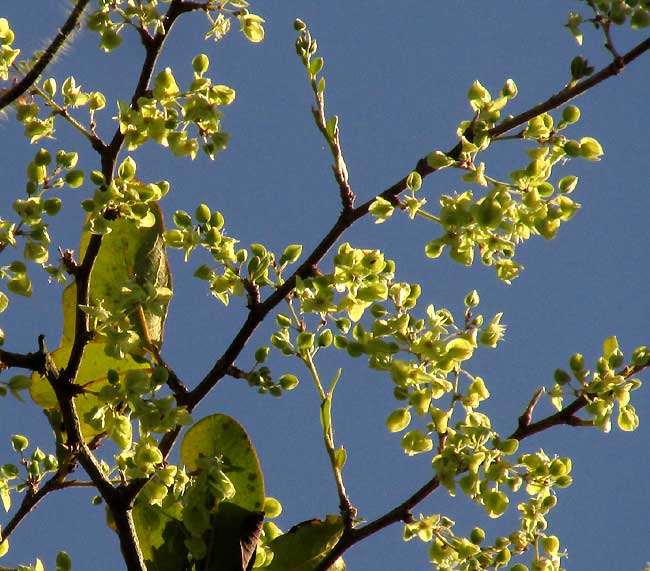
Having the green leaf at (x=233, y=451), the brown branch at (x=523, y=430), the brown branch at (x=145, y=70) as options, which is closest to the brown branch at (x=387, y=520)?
the brown branch at (x=523, y=430)

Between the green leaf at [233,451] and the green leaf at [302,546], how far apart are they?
0.26 ft

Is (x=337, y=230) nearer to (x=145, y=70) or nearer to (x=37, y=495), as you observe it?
(x=145, y=70)

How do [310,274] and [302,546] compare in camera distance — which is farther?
[302,546]

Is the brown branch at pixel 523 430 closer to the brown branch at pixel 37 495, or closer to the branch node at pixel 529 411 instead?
the branch node at pixel 529 411

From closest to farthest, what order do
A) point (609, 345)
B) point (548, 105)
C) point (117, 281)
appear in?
point (548, 105) → point (609, 345) → point (117, 281)

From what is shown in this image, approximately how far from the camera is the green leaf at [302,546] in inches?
76.2

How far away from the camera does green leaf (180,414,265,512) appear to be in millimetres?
1923

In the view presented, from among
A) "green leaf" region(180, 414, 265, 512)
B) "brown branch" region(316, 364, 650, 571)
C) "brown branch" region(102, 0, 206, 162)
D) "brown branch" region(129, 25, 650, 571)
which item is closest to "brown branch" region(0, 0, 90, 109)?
"brown branch" region(102, 0, 206, 162)

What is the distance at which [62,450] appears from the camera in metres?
1.81

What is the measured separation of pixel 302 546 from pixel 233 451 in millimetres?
220

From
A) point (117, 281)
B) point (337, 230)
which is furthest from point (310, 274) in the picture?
point (117, 281)

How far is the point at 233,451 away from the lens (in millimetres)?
1954

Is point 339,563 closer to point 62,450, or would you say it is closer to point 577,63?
point 62,450

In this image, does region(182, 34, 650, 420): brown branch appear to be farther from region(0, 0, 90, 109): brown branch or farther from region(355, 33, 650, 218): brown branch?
region(0, 0, 90, 109): brown branch
